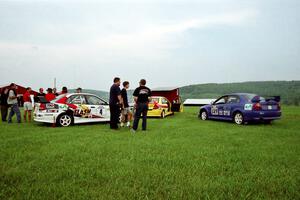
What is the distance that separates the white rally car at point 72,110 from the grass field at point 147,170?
11.9ft

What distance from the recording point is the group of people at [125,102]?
8.55m

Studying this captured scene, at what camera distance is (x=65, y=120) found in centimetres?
980

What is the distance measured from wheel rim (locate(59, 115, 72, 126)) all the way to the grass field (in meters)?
3.75

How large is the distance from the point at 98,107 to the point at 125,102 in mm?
1729

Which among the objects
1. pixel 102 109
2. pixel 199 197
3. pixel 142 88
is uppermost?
pixel 142 88

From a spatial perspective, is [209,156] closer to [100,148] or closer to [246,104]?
[100,148]

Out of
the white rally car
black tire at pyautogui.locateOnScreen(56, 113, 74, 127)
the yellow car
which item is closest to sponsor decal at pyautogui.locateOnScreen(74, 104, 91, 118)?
the white rally car

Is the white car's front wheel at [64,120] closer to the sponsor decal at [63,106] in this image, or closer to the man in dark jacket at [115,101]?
the sponsor decal at [63,106]

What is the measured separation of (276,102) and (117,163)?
9.58 meters

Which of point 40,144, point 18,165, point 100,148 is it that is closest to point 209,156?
point 100,148

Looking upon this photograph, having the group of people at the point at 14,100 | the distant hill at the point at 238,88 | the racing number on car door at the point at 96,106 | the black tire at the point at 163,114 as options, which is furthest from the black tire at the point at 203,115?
the distant hill at the point at 238,88

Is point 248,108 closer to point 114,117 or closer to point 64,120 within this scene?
point 114,117

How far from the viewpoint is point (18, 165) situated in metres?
4.00

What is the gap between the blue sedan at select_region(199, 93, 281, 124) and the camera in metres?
10.4
